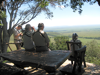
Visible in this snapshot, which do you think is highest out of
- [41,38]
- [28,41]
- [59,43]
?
[41,38]

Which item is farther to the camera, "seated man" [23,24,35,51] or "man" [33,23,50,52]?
"seated man" [23,24,35,51]

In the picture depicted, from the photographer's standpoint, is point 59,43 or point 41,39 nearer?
point 41,39

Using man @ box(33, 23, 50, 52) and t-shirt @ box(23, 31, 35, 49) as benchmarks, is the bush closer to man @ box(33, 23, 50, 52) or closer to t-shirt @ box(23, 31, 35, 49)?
t-shirt @ box(23, 31, 35, 49)

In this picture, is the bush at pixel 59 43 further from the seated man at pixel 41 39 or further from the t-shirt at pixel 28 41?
the seated man at pixel 41 39

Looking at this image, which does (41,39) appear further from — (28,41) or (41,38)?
(28,41)

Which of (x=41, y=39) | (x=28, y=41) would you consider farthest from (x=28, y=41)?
(x=41, y=39)

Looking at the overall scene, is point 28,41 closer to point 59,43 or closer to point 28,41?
point 28,41

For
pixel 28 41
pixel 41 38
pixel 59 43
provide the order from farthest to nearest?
1. pixel 59 43
2. pixel 28 41
3. pixel 41 38

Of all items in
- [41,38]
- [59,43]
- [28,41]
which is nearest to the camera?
[41,38]

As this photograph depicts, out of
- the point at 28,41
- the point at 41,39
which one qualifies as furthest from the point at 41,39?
the point at 28,41

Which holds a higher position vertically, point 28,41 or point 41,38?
point 41,38

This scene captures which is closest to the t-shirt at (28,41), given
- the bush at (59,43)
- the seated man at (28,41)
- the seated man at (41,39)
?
the seated man at (28,41)

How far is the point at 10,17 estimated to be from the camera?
6289 mm

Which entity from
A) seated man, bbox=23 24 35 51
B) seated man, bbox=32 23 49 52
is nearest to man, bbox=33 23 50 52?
seated man, bbox=32 23 49 52
